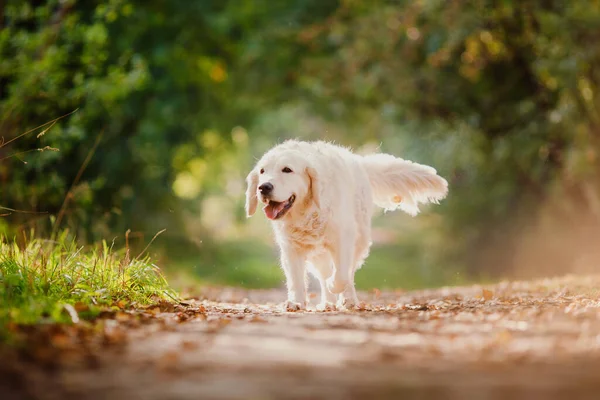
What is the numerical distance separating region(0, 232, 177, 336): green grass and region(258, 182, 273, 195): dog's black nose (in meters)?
1.15

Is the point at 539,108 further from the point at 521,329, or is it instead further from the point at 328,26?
the point at 521,329

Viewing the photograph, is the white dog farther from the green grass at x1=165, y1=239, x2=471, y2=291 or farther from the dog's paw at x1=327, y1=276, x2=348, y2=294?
the green grass at x1=165, y1=239, x2=471, y2=291

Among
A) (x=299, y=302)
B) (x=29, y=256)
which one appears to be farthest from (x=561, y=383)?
(x=29, y=256)

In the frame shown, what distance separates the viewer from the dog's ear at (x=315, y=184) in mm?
6879

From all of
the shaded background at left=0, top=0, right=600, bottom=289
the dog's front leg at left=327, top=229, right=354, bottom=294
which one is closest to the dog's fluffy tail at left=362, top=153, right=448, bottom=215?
the dog's front leg at left=327, top=229, right=354, bottom=294

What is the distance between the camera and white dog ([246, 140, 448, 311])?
22.3 feet

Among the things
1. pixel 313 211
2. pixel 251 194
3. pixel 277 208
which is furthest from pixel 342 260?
pixel 251 194

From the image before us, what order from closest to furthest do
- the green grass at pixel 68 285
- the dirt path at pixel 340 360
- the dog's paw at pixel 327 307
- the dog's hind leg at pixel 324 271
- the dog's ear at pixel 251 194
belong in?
1. the dirt path at pixel 340 360
2. the green grass at pixel 68 285
3. the dog's paw at pixel 327 307
4. the dog's ear at pixel 251 194
5. the dog's hind leg at pixel 324 271

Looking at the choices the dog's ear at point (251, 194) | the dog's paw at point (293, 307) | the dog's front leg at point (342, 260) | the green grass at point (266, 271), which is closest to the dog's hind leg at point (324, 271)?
the dog's front leg at point (342, 260)

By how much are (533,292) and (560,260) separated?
7.89 m

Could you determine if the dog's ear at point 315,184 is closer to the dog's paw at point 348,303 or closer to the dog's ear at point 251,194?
the dog's ear at point 251,194

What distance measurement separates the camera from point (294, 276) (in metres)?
6.97

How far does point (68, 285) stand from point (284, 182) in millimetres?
1904

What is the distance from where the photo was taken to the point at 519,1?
14891mm
